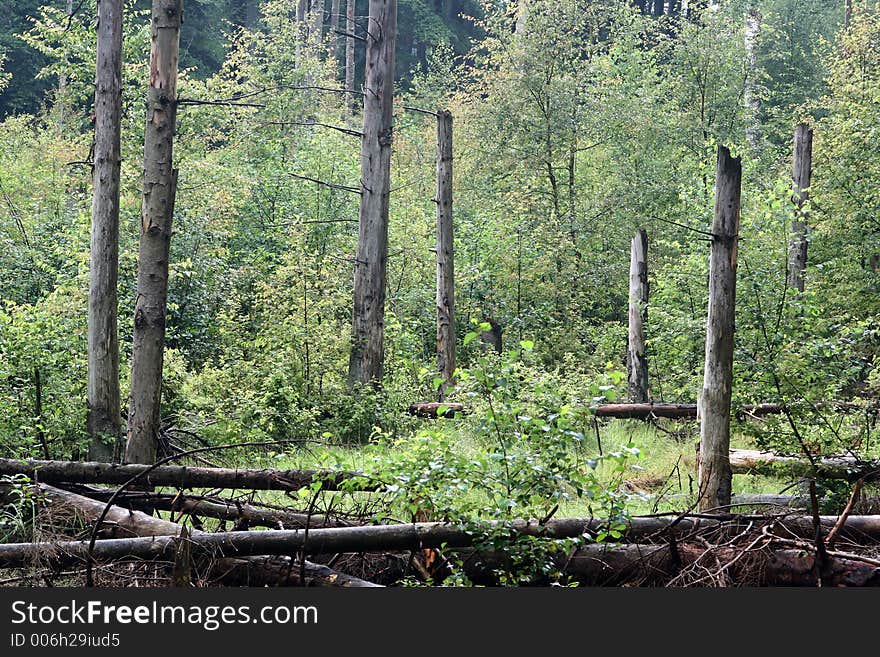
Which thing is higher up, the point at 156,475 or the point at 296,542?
the point at 156,475

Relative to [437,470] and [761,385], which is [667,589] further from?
[761,385]

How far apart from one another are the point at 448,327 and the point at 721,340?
9.13m

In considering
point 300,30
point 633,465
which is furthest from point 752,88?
point 633,465

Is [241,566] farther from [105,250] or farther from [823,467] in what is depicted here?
[105,250]

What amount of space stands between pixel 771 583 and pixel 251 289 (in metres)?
14.8

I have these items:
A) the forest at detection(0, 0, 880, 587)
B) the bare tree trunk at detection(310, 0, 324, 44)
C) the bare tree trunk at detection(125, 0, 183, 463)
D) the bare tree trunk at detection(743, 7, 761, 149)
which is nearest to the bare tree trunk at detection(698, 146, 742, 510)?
the forest at detection(0, 0, 880, 587)

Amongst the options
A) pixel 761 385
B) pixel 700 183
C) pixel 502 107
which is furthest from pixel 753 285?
pixel 502 107

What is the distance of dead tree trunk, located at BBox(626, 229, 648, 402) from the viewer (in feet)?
53.6

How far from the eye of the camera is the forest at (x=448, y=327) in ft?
23.2

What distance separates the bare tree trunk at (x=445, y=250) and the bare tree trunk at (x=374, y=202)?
124cm

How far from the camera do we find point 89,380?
38.5 ft

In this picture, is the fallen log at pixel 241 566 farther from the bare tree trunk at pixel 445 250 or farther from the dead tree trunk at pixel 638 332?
the dead tree trunk at pixel 638 332

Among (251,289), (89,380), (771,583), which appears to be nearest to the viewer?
(771,583)

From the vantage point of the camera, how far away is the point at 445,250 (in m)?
17.5
